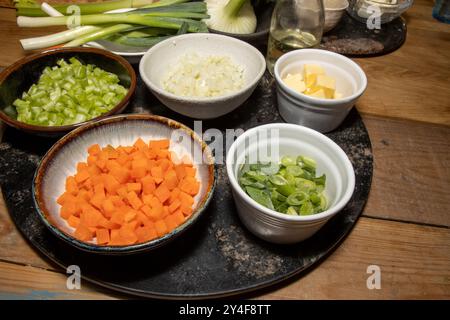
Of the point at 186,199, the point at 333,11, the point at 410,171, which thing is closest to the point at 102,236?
the point at 186,199

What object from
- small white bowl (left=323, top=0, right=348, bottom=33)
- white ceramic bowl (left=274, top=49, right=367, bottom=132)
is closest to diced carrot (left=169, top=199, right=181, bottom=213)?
white ceramic bowl (left=274, top=49, right=367, bottom=132)

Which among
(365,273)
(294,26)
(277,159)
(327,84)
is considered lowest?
(365,273)

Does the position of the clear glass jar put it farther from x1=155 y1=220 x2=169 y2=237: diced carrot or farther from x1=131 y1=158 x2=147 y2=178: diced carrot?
x1=155 y1=220 x2=169 y2=237: diced carrot

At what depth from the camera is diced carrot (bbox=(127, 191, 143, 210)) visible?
1.07 m

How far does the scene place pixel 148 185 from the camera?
43.9 inches

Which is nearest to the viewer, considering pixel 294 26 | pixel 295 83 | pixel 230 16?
pixel 295 83

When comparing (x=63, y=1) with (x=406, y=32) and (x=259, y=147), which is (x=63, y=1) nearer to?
(x=259, y=147)

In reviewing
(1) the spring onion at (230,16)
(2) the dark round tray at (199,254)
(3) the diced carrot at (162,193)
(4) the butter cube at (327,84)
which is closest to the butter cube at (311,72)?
(4) the butter cube at (327,84)

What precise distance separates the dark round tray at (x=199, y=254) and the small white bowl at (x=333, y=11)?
3.17 feet

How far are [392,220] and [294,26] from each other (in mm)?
987

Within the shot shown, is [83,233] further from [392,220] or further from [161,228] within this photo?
[392,220]

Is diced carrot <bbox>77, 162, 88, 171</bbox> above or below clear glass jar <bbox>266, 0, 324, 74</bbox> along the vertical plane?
below

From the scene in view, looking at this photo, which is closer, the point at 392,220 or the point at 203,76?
the point at 392,220

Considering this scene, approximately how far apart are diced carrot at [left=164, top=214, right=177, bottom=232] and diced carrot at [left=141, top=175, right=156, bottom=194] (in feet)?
0.34
